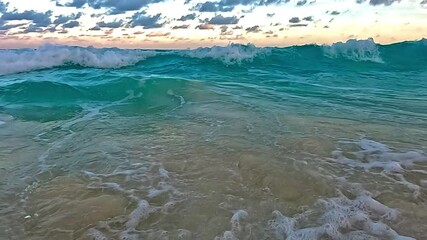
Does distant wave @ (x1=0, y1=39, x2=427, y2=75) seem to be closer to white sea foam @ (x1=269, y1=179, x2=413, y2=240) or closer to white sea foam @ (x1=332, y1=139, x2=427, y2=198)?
white sea foam @ (x1=332, y1=139, x2=427, y2=198)

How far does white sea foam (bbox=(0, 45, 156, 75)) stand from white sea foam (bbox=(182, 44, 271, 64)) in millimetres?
4360

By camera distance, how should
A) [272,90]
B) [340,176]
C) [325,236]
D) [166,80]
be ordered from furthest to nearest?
[166,80] → [272,90] → [340,176] → [325,236]

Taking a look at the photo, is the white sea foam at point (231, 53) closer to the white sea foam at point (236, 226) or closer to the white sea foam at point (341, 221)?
the white sea foam at point (341, 221)

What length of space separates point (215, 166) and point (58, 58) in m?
21.9

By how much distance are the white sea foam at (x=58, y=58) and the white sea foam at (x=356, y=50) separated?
13.5 metres

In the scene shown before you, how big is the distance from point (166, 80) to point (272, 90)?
423cm

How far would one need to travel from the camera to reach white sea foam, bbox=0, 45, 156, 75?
23.1 m

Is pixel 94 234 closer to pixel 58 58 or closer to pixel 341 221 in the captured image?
pixel 341 221

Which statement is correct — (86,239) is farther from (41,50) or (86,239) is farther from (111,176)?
(41,50)

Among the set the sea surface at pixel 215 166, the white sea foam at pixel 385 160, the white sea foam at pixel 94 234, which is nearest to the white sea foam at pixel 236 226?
the sea surface at pixel 215 166

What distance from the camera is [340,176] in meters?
4.95

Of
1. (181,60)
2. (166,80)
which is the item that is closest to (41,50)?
(181,60)

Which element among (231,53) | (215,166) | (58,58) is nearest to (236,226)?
(215,166)

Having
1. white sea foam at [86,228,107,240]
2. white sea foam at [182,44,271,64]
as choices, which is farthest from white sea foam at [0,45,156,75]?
white sea foam at [86,228,107,240]
